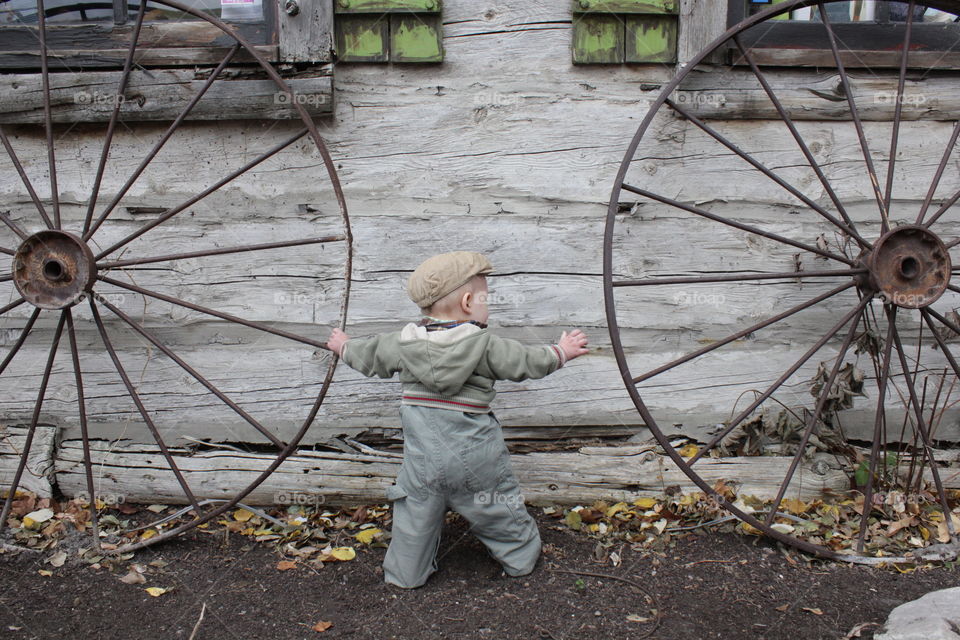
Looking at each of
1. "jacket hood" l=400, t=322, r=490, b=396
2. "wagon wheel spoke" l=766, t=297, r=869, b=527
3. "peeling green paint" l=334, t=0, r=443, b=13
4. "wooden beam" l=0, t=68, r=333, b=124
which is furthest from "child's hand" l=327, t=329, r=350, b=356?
"wagon wheel spoke" l=766, t=297, r=869, b=527

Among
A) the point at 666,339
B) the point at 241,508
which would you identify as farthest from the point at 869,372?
the point at 241,508

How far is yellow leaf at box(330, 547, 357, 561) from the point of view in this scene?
296 centimetres

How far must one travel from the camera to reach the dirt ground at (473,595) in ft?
8.25

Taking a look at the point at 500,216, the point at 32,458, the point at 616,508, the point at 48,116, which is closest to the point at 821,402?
the point at 616,508

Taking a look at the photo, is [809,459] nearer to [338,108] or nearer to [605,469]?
[605,469]

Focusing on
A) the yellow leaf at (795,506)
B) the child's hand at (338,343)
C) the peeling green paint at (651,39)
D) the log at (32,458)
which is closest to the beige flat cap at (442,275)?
the child's hand at (338,343)
